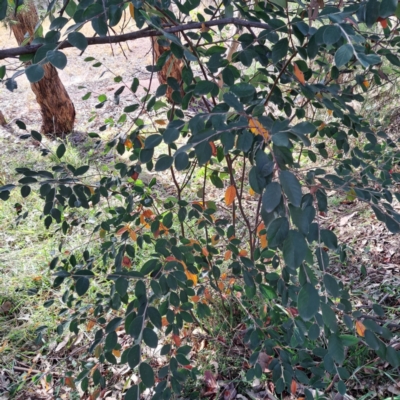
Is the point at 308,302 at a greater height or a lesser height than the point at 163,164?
lesser

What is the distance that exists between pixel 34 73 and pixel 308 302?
473 millimetres

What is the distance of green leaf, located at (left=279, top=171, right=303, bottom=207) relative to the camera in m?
0.46

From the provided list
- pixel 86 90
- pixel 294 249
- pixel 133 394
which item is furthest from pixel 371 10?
pixel 86 90

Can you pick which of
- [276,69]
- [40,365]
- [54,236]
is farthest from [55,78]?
[276,69]

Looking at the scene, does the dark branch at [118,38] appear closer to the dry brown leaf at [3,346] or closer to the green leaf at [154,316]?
the green leaf at [154,316]

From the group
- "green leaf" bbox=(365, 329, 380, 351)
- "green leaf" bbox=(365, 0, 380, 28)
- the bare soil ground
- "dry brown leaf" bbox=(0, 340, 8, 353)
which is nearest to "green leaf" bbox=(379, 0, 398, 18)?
"green leaf" bbox=(365, 0, 380, 28)

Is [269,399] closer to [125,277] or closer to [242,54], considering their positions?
[125,277]

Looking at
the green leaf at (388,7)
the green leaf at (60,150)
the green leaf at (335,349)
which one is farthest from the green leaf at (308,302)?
the green leaf at (60,150)

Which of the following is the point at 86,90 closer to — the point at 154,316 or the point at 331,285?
the point at 154,316

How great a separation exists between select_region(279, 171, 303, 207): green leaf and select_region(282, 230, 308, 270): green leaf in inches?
1.6

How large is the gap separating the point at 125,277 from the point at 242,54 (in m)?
0.51

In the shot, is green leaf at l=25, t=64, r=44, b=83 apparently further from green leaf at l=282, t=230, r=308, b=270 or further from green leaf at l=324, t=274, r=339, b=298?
green leaf at l=324, t=274, r=339, b=298

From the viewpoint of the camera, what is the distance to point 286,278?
0.86m

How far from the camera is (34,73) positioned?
0.53 meters
